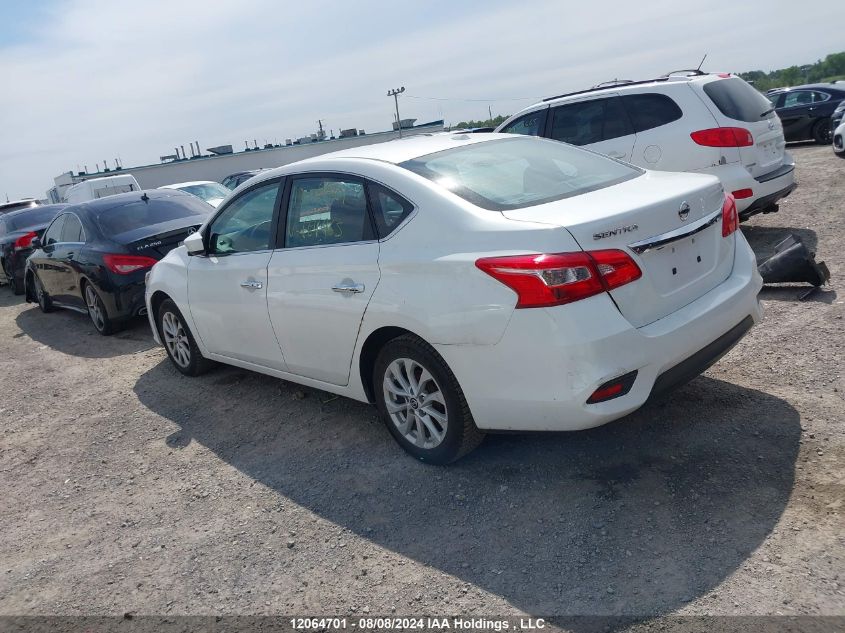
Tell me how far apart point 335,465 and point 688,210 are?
2.46 metres

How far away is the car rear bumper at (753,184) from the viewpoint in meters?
7.10

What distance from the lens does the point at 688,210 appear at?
3551 mm

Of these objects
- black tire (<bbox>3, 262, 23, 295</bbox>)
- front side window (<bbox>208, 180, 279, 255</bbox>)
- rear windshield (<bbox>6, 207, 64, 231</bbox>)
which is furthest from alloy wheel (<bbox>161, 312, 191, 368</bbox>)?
rear windshield (<bbox>6, 207, 64, 231</bbox>)

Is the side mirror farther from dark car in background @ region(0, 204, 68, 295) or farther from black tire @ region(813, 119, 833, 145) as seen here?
black tire @ region(813, 119, 833, 145)

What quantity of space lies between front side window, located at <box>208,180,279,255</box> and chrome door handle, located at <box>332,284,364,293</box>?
915mm

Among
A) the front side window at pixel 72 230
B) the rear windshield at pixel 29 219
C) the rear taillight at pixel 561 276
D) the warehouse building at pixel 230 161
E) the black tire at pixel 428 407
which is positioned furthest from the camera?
the warehouse building at pixel 230 161

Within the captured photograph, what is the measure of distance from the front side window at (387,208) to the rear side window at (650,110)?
487 cm

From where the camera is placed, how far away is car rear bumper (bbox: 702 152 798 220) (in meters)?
7.10

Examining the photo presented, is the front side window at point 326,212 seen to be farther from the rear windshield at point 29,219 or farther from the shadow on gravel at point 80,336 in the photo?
the rear windshield at point 29,219

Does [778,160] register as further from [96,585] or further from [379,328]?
[96,585]

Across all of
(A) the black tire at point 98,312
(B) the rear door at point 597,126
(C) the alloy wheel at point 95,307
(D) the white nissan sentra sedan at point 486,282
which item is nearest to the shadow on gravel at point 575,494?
(D) the white nissan sentra sedan at point 486,282

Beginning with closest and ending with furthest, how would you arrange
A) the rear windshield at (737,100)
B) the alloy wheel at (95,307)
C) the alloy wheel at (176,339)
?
the alloy wheel at (176,339) < the rear windshield at (737,100) < the alloy wheel at (95,307)

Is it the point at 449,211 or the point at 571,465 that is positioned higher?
the point at 449,211

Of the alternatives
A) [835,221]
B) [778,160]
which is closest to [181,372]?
[778,160]
